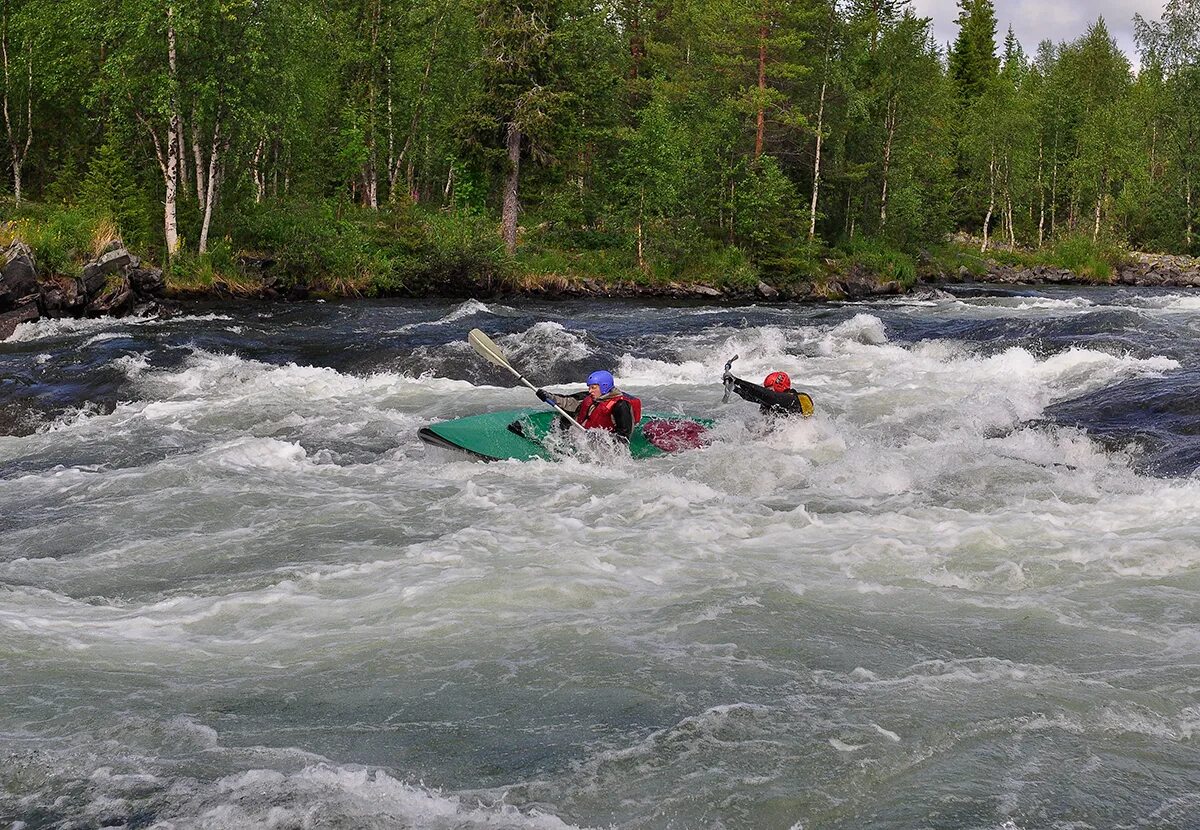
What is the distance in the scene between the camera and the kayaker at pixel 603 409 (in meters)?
9.57

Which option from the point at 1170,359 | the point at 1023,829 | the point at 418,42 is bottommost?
the point at 1023,829

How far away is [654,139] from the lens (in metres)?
26.9

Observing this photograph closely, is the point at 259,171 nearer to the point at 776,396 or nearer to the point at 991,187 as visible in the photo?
the point at 776,396

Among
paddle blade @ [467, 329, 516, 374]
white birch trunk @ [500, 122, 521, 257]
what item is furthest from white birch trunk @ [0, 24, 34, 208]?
paddle blade @ [467, 329, 516, 374]

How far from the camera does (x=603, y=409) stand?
9594 millimetres

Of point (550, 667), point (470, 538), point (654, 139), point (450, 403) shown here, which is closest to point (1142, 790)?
point (550, 667)

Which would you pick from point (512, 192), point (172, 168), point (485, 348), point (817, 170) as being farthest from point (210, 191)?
point (817, 170)

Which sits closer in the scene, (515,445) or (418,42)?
(515,445)

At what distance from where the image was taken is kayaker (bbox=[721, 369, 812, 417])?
33.1ft

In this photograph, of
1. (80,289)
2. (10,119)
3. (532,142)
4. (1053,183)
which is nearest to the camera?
(80,289)

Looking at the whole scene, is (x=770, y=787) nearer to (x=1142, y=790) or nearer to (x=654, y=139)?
(x=1142, y=790)

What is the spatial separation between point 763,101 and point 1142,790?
25527mm

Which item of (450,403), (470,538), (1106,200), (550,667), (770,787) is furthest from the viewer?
(1106,200)

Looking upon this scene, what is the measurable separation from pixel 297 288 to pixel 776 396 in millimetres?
14511
